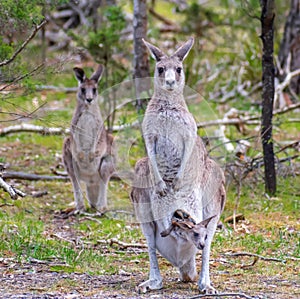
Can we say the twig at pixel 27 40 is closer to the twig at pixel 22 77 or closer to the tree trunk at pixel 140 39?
the twig at pixel 22 77

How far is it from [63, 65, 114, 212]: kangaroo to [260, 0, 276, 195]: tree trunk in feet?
5.08

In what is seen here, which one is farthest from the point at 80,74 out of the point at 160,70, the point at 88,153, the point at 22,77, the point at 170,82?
the point at 170,82

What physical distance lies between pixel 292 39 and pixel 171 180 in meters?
7.15

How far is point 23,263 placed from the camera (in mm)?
5211

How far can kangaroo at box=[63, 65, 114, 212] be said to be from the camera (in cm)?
750

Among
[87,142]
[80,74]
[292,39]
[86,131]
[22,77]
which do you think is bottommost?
[87,142]

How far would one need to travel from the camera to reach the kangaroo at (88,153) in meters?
7.50

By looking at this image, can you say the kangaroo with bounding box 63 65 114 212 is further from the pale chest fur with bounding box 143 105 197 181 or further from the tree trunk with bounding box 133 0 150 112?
the pale chest fur with bounding box 143 105 197 181

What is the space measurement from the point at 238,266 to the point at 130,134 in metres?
2.18

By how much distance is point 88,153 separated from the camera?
24.7ft

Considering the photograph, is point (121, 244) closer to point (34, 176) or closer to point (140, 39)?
point (34, 176)

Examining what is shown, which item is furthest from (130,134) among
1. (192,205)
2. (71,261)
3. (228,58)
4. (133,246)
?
(228,58)

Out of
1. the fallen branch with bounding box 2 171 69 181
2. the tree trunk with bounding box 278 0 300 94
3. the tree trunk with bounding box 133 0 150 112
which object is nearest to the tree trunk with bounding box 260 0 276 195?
the tree trunk with bounding box 133 0 150 112

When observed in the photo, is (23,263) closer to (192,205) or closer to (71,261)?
(71,261)
